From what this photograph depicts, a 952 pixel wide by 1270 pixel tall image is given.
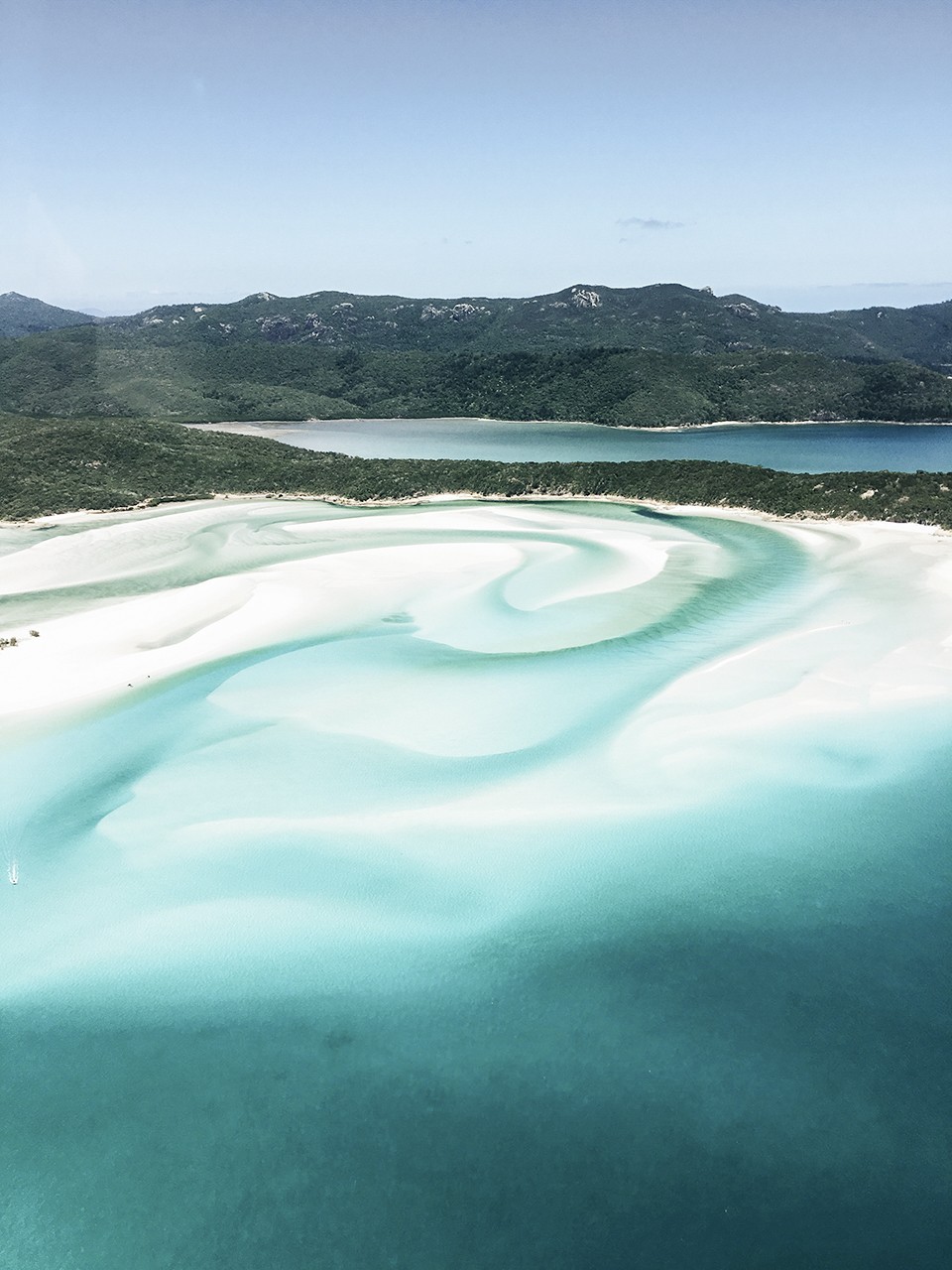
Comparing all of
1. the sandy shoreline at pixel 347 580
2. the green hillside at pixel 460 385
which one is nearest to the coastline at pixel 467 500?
the sandy shoreline at pixel 347 580

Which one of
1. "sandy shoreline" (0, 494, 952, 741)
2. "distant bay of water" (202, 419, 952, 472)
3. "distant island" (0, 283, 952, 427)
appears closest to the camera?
"sandy shoreline" (0, 494, 952, 741)

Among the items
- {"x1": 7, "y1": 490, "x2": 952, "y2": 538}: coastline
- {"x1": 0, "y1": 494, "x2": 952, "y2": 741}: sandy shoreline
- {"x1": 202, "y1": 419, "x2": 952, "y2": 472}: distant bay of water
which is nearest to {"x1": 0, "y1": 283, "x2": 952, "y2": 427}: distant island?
{"x1": 202, "y1": 419, "x2": 952, "y2": 472}: distant bay of water

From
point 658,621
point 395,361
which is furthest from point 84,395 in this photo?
point 658,621

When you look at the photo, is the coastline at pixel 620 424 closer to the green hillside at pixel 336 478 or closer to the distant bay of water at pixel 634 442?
the distant bay of water at pixel 634 442

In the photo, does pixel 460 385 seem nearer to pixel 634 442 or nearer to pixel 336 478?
pixel 634 442

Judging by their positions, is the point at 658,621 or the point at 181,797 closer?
the point at 181,797

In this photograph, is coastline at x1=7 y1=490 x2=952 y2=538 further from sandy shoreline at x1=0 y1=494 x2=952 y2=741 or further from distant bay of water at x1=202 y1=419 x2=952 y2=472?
distant bay of water at x1=202 y1=419 x2=952 y2=472

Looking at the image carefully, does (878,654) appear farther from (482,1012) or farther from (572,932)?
(482,1012)

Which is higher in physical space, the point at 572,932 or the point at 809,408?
the point at 809,408
